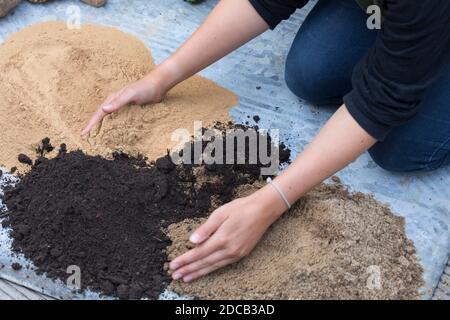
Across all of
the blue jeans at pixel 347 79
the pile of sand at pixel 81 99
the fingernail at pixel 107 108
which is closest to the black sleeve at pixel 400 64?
the blue jeans at pixel 347 79

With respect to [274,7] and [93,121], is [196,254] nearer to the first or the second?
[93,121]

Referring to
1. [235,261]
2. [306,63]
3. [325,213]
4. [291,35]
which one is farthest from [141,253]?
[291,35]

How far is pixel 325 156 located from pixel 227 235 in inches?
12.5

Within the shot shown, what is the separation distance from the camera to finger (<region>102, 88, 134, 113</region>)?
1783 millimetres

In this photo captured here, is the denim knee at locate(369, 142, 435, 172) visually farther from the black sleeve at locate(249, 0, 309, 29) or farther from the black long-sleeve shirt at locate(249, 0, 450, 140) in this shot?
the black sleeve at locate(249, 0, 309, 29)

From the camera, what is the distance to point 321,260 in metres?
1.54

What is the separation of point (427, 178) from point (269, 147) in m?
0.51

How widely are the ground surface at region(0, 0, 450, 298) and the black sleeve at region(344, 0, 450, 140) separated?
0.41 metres

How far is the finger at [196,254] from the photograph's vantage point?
1.46 metres

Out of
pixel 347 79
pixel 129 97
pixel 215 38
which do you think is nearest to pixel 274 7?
pixel 215 38

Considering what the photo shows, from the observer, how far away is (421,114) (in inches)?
69.1

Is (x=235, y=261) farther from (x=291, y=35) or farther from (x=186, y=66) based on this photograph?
(x=291, y=35)

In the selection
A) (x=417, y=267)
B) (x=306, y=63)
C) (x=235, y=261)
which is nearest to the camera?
(x=235, y=261)

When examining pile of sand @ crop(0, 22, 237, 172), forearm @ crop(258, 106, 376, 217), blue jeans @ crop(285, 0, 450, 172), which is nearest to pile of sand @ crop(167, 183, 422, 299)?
forearm @ crop(258, 106, 376, 217)
